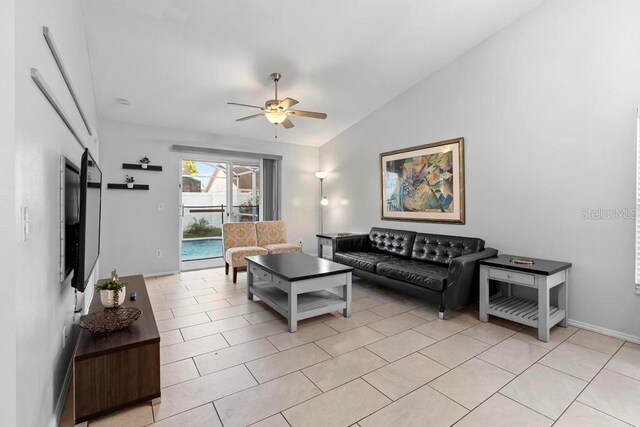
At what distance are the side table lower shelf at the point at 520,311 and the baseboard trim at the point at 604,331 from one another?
0.57ft

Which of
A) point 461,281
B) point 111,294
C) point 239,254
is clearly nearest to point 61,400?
point 111,294

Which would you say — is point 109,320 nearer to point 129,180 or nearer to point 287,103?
point 287,103

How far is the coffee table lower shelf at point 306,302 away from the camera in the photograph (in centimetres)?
311

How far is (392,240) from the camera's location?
4.71m

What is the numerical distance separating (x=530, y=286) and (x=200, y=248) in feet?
19.3

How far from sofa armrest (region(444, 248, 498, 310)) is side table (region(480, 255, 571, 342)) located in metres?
0.11

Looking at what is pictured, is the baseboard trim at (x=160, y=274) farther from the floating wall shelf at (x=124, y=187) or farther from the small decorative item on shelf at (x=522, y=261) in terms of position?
the small decorative item on shelf at (x=522, y=261)

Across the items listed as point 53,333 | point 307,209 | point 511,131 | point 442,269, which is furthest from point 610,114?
point 307,209

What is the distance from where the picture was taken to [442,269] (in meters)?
3.66

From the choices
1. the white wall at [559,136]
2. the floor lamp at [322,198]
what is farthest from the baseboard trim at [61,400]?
the floor lamp at [322,198]

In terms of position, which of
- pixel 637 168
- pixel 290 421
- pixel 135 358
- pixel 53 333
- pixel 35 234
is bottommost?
pixel 290 421

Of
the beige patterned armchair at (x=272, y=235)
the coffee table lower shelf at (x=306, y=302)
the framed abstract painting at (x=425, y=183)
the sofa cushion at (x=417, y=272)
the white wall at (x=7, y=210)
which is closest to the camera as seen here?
the white wall at (x=7, y=210)

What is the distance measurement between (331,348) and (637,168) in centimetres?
304

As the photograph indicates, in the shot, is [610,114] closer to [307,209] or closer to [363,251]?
[363,251]
